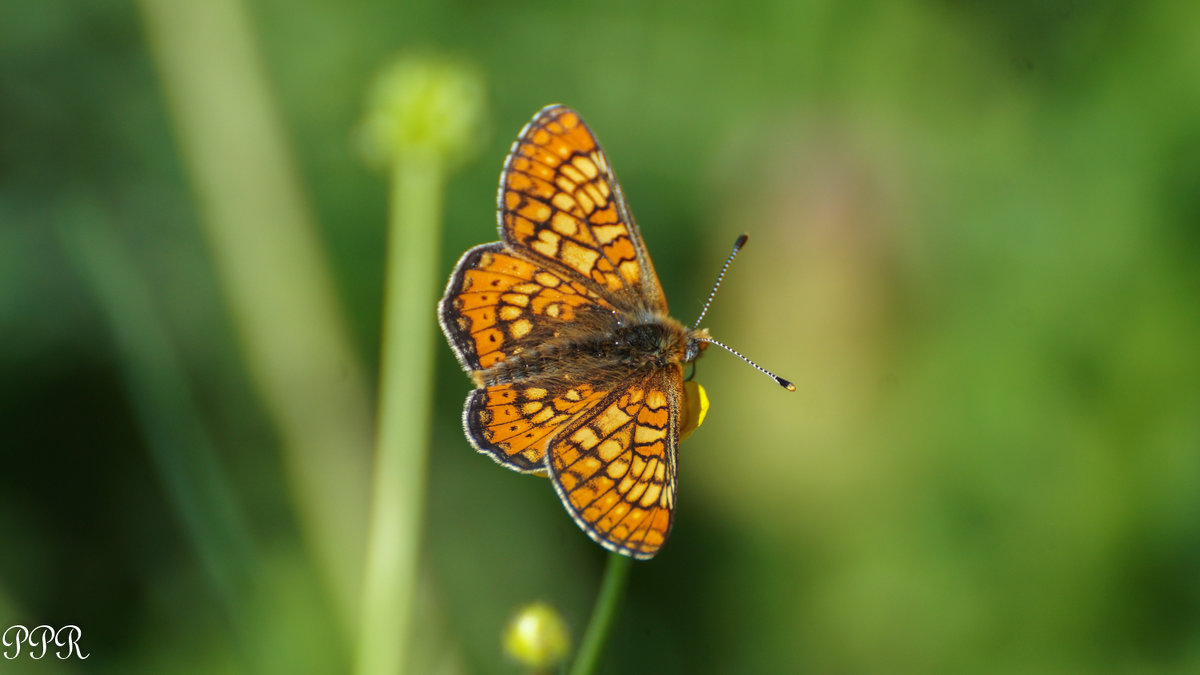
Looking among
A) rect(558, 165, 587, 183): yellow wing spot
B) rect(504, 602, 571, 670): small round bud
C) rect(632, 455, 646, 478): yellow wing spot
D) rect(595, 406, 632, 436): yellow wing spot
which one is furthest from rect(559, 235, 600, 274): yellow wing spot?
rect(504, 602, 571, 670): small round bud

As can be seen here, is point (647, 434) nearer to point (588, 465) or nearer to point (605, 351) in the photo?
point (588, 465)

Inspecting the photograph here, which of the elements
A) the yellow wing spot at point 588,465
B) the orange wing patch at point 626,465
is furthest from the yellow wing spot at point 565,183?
the yellow wing spot at point 588,465

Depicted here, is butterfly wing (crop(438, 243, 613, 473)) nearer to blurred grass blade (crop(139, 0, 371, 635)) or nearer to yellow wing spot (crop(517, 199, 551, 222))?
yellow wing spot (crop(517, 199, 551, 222))

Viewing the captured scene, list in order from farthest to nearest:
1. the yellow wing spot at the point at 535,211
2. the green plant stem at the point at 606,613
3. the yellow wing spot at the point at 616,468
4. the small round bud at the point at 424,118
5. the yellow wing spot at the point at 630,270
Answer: the small round bud at the point at 424,118, the yellow wing spot at the point at 630,270, the yellow wing spot at the point at 535,211, the yellow wing spot at the point at 616,468, the green plant stem at the point at 606,613

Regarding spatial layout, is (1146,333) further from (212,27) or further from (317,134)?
(212,27)

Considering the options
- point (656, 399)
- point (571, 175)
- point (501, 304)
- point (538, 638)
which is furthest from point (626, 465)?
point (571, 175)

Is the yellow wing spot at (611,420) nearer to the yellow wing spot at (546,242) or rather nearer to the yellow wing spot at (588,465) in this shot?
the yellow wing spot at (588,465)
